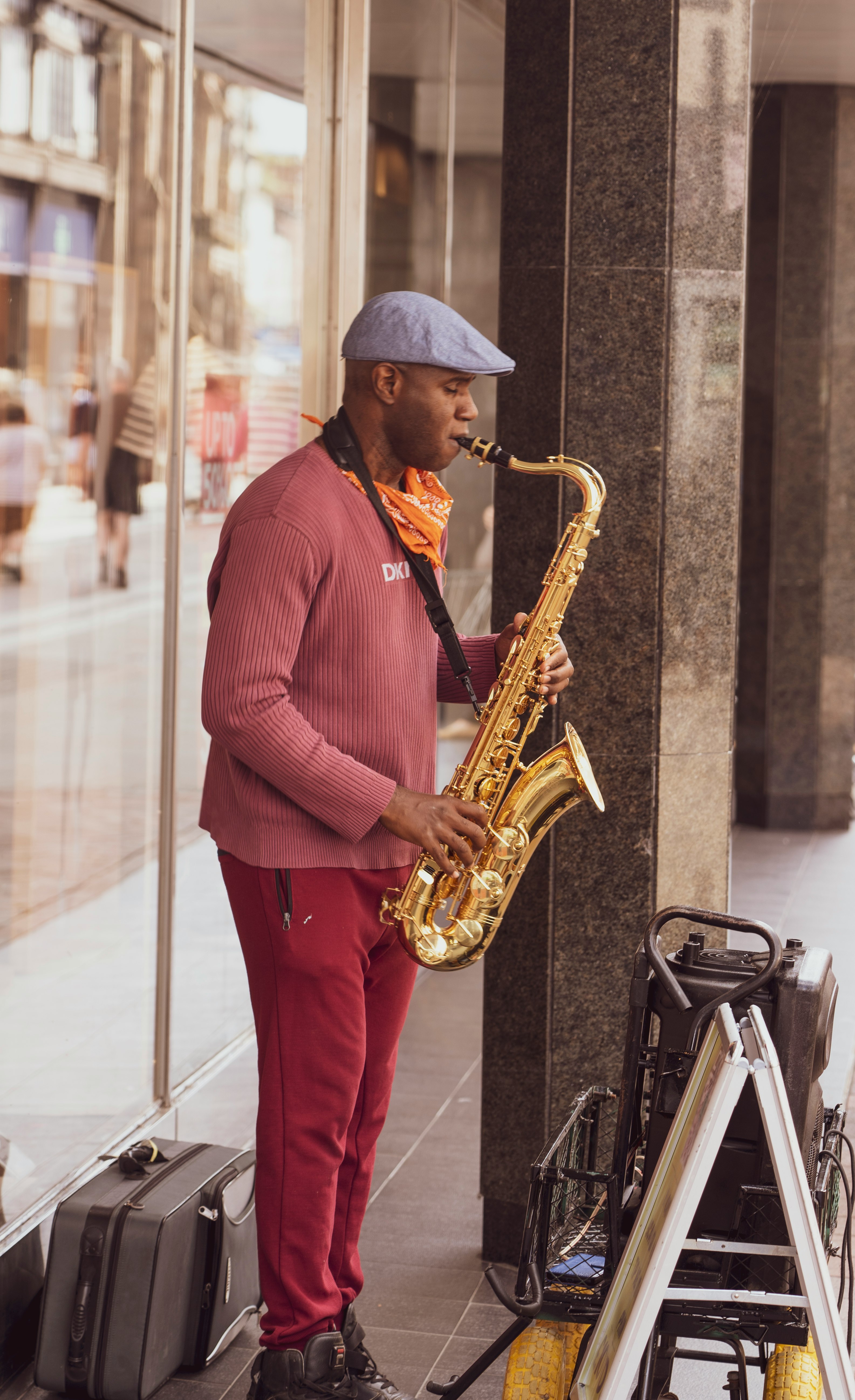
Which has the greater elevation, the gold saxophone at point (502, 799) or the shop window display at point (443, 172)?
the shop window display at point (443, 172)

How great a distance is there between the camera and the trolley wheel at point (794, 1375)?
253 centimetres

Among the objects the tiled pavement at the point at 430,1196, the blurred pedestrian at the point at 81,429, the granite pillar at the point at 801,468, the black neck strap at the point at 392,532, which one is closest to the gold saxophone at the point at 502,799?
the black neck strap at the point at 392,532

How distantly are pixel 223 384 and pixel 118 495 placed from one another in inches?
22.6

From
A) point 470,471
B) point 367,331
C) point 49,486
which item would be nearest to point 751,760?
point 470,471

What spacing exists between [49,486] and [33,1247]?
6.82ft

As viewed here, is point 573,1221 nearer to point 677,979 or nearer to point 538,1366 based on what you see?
point 538,1366

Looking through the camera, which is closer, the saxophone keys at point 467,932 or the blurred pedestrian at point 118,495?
the saxophone keys at point 467,932

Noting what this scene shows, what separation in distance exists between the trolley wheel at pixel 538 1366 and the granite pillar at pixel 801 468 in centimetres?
702

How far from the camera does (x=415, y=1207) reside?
4.05 metres

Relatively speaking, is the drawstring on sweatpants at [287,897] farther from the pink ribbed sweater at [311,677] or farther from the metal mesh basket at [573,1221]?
the metal mesh basket at [573,1221]

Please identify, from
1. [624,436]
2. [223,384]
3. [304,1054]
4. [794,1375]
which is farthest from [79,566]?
[794,1375]

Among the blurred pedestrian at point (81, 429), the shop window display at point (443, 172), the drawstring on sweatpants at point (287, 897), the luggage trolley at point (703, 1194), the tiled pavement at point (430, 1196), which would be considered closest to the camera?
the luggage trolley at point (703, 1194)

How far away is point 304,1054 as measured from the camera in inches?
109

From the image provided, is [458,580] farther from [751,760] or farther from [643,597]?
[643,597]
